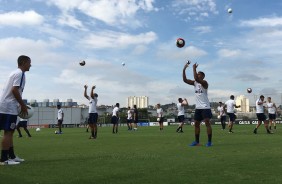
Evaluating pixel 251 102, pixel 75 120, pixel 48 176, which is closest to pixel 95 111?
pixel 48 176

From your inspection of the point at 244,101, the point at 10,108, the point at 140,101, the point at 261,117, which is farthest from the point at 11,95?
the point at 140,101

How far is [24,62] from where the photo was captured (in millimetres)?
8195

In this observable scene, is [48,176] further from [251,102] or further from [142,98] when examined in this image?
[142,98]

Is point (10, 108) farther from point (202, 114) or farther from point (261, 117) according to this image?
point (261, 117)

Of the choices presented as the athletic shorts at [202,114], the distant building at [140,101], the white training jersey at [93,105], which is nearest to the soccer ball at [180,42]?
the athletic shorts at [202,114]

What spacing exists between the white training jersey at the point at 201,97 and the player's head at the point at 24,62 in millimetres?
5869

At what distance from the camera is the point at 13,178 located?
592cm

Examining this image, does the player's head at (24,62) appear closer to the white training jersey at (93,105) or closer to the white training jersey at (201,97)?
A: the white training jersey at (201,97)

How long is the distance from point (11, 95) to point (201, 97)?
6324mm

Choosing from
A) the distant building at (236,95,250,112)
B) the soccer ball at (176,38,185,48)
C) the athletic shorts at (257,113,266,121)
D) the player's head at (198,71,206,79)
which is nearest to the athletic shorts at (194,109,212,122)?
the player's head at (198,71,206,79)

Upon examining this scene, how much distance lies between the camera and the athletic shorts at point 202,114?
11859 millimetres

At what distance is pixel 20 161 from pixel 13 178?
2334 millimetres

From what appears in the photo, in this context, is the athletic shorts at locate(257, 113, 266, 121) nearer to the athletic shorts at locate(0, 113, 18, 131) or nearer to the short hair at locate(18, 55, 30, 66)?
the short hair at locate(18, 55, 30, 66)

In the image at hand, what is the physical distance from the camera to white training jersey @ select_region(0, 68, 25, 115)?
25.8 feet
